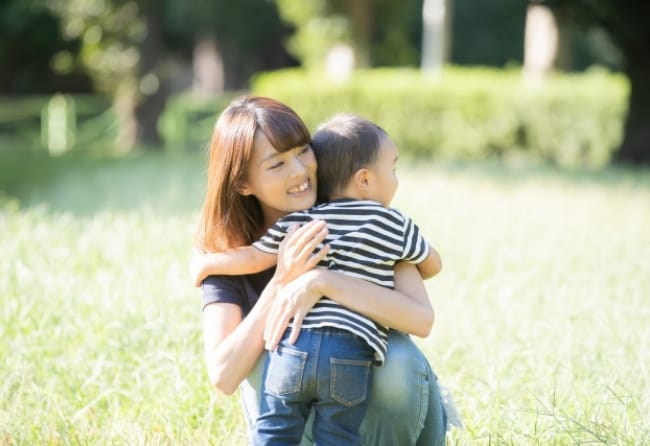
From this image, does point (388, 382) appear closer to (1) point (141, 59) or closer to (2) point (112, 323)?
(2) point (112, 323)

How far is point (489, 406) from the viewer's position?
11.2 ft

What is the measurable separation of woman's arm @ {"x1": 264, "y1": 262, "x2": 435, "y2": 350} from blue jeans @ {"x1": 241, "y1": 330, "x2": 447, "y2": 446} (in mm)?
86

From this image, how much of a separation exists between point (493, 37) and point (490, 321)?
37109mm

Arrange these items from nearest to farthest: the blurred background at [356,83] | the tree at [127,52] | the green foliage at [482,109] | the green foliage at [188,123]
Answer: the blurred background at [356,83] < the green foliage at [482,109] < the tree at [127,52] < the green foliage at [188,123]

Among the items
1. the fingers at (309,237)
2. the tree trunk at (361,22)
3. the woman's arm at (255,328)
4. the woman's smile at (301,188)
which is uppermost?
the tree trunk at (361,22)

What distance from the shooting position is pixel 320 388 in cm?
262

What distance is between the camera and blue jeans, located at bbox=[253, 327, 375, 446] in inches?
103

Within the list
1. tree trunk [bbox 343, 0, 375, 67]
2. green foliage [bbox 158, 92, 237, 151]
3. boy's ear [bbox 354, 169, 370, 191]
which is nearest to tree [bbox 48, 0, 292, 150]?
green foliage [bbox 158, 92, 237, 151]

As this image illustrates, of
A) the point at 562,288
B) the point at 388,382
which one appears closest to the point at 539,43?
the point at 562,288

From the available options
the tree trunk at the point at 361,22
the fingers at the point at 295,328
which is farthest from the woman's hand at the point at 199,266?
the tree trunk at the point at 361,22

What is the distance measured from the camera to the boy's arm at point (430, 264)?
2898 mm

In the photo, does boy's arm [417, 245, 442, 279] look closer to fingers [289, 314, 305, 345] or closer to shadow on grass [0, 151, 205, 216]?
fingers [289, 314, 305, 345]

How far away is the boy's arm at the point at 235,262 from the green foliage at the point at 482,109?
13.4 meters

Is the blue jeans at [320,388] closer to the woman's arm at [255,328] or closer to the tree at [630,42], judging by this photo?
the woman's arm at [255,328]
